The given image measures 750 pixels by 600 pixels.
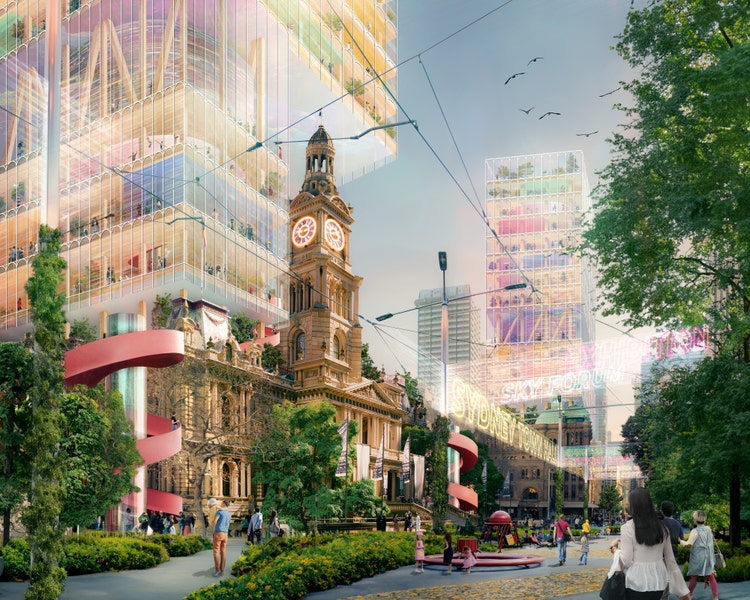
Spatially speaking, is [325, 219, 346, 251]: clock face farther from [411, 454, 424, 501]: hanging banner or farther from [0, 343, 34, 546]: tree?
[0, 343, 34, 546]: tree

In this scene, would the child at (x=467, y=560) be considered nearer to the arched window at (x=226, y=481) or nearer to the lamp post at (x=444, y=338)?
the lamp post at (x=444, y=338)

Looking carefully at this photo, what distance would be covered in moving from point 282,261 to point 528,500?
83.7 metres

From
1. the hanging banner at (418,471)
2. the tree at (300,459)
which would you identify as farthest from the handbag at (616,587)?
the hanging banner at (418,471)

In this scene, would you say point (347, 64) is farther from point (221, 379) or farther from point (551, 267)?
point (551, 267)

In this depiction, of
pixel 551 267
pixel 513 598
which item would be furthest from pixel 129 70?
pixel 551 267

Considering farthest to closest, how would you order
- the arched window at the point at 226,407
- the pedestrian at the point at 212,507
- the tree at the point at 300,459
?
1. the arched window at the point at 226,407
2. the tree at the point at 300,459
3. the pedestrian at the point at 212,507

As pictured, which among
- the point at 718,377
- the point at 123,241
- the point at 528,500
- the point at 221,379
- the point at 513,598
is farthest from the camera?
the point at 528,500

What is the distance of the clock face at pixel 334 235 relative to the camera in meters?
80.6

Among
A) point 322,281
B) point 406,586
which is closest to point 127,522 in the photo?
point 406,586

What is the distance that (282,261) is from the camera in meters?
61.2

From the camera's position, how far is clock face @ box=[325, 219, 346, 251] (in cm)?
8062

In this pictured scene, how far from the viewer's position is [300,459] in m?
48.4

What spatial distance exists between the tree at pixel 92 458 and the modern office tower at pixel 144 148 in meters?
22.1

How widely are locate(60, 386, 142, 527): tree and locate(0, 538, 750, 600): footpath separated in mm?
3620
